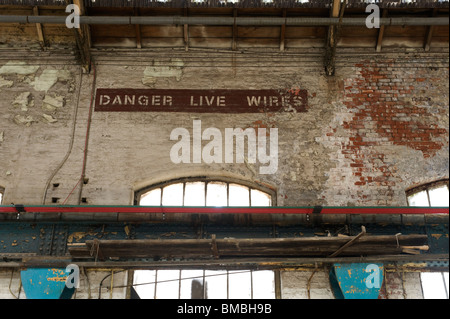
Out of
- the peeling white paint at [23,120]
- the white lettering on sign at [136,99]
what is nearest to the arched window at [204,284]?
the white lettering on sign at [136,99]

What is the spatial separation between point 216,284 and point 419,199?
3721 millimetres

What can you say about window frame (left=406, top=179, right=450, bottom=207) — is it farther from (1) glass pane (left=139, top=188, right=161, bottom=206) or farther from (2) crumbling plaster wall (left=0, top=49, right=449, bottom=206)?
(1) glass pane (left=139, top=188, right=161, bottom=206)

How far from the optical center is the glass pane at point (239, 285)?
7965 millimetres

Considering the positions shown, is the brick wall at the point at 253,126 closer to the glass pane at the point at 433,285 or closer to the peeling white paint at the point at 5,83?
the peeling white paint at the point at 5,83

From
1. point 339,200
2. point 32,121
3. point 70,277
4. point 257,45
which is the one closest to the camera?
point 70,277

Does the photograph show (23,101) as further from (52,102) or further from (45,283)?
(45,283)

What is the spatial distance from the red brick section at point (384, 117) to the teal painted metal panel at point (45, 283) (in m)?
4.92

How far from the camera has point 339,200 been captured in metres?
8.57

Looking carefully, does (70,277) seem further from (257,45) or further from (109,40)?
(257,45)

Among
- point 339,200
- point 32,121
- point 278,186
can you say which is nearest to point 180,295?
point 278,186

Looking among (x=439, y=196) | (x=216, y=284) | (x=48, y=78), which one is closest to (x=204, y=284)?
(x=216, y=284)

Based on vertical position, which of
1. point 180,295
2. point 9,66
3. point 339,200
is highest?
point 9,66

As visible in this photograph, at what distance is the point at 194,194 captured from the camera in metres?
8.82

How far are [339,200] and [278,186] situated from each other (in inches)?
40.2
